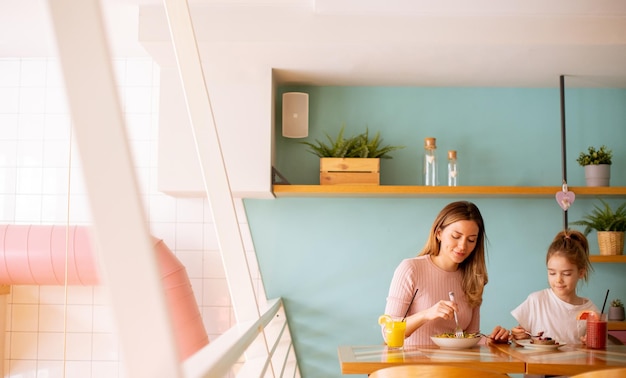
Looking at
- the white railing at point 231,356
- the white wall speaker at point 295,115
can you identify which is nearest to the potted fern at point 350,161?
the white wall speaker at point 295,115

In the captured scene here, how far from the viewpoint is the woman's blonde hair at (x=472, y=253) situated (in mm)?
2746

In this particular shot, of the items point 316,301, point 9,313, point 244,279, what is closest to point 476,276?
point 244,279

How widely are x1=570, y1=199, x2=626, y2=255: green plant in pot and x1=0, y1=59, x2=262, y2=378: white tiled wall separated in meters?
1.85

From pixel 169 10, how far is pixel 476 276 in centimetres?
160

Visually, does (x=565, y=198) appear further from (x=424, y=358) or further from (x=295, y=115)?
(x=424, y=358)

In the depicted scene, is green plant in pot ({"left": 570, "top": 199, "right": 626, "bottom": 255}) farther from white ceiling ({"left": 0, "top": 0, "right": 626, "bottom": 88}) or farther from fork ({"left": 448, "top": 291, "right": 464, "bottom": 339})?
fork ({"left": 448, "top": 291, "right": 464, "bottom": 339})

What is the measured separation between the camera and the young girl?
302cm

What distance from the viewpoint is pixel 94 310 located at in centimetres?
396

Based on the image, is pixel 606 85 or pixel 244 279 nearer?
pixel 244 279

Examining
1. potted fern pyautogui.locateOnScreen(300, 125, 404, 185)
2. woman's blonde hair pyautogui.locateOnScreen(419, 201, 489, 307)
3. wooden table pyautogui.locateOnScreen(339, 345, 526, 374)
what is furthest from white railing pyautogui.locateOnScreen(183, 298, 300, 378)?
potted fern pyautogui.locateOnScreen(300, 125, 404, 185)

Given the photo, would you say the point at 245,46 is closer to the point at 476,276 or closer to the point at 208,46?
the point at 208,46

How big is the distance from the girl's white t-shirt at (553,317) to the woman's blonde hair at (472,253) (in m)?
0.38

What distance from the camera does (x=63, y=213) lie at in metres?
3.97

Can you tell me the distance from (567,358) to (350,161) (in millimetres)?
1745
